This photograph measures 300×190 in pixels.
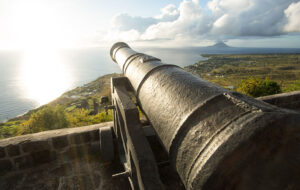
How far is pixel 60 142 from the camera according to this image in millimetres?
3252

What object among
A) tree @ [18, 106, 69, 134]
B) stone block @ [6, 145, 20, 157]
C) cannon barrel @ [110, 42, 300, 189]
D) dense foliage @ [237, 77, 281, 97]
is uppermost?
cannon barrel @ [110, 42, 300, 189]

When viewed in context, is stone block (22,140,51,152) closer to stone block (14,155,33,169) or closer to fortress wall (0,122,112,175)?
fortress wall (0,122,112,175)

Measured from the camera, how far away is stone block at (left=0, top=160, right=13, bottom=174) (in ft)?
9.86

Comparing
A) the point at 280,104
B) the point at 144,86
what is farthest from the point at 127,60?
the point at 280,104

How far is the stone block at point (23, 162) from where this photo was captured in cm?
306

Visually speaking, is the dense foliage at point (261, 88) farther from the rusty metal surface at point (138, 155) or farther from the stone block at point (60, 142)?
the stone block at point (60, 142)

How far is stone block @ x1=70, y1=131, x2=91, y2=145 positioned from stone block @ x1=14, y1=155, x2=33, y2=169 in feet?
2.40

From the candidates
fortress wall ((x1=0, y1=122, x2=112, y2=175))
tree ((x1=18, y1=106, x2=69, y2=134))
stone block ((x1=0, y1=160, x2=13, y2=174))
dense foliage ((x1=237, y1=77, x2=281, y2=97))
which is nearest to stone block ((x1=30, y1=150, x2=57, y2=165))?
fortress wall ((x1=0, y1=122, x2=112, y2=175))

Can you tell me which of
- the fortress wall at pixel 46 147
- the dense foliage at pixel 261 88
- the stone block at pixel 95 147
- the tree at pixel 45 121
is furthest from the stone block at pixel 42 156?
the dense foliage at pixel 261 88

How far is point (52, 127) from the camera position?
244 inches

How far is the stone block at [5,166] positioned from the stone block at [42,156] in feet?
1.16

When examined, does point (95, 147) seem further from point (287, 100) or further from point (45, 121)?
point (287, 100)

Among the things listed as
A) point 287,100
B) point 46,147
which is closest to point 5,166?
point 46,147

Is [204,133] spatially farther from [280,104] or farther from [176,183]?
[280,104]
